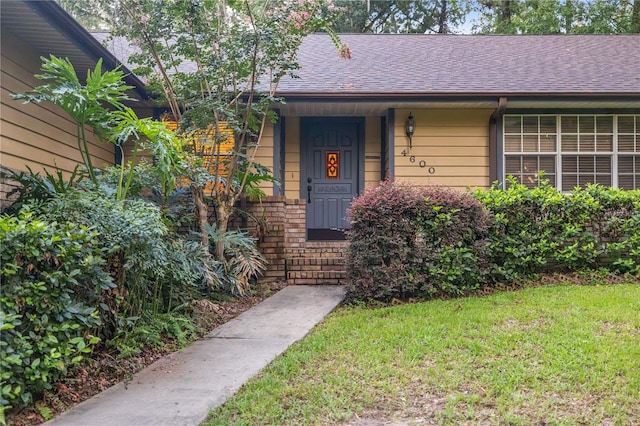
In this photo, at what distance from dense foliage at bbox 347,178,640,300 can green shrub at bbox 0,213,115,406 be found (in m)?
3.09

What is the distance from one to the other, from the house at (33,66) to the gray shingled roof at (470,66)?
2974mm

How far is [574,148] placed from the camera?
7617mm

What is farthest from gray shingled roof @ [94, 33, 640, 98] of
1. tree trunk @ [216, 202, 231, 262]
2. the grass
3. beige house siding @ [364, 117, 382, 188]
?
the grass

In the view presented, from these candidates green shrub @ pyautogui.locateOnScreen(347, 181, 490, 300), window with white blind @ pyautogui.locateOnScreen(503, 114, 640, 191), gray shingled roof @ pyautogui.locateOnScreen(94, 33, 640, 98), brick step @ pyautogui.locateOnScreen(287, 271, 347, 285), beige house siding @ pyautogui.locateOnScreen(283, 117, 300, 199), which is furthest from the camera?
beige house siding @ pyautogui.locateOnScreen(283, 117, 300, 199)

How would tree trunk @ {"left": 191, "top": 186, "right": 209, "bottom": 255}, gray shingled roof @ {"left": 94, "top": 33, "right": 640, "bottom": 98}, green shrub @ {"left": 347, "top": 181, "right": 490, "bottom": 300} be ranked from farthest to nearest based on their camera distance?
gray shingled roof @ {"left": 94, "top": 33, "right": 640, "bottom": 98}, tree trunk @ {"left": 191, "top": 186, "right": 209, "bottom": 255}, green shrub @ {"left": 347, "top": 181, "right": 490, "bottom": 300}

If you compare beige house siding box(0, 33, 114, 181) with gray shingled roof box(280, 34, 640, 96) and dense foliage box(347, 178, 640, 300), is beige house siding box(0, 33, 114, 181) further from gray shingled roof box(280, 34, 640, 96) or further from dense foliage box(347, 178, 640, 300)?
dense foliage box(347, 178, 640, 300)

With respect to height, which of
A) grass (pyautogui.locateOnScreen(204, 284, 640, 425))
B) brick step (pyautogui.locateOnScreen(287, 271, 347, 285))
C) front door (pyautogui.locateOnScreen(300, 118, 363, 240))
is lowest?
grass (pyautogui.locateOnScreen(204, 284, 640, 425))

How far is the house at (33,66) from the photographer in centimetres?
445

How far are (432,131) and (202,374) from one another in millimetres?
5795

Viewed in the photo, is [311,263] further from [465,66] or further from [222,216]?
[465,66]

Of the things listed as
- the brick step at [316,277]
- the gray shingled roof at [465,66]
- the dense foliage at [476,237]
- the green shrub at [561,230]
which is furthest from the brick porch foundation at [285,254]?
the green shrub at [561,230]

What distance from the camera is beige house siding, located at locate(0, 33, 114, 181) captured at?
477 cm

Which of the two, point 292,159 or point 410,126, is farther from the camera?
point 292,159

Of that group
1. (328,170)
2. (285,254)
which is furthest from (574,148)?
(285,254)
